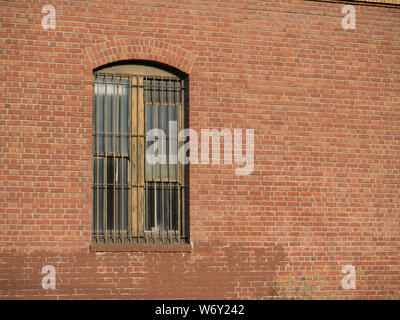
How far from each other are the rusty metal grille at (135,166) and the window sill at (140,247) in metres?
0.16

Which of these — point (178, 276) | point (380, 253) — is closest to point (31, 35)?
point (178, 276)

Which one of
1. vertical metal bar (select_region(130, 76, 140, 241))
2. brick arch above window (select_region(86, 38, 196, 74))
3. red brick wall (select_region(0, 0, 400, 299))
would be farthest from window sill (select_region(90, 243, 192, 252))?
brick arch above window (select_region(86, 38, 196, 74))

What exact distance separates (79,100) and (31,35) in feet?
3.65

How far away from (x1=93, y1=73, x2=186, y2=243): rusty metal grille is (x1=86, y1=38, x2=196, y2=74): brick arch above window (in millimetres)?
272

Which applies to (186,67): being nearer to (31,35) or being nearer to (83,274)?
(31,35)

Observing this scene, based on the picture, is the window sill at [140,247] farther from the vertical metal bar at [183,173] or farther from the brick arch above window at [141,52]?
the brick arch above window at [141,52]

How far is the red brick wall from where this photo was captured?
801 centimetres

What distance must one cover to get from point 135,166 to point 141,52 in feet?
5.46

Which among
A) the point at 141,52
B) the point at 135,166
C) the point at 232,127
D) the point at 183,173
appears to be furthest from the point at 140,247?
the point at 141,52

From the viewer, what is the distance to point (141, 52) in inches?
335

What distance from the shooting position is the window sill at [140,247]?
8065 mm

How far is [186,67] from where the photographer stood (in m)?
8.69
